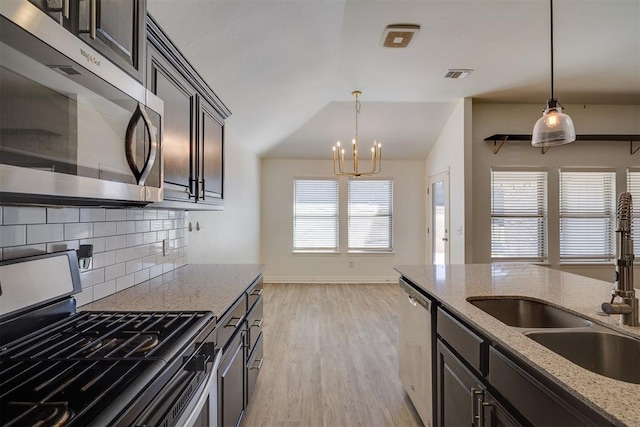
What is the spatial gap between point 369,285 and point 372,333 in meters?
2.44

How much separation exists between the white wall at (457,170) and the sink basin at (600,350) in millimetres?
3294

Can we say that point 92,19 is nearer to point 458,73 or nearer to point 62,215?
point 62,215

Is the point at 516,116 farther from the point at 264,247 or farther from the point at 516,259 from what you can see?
the point at 264,247

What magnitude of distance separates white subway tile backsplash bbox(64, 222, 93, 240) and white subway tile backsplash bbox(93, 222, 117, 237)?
4 centimetres

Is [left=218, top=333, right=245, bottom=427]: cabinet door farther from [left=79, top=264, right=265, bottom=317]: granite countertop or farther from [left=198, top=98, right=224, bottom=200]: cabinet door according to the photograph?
[left=198, top=98, right=224, bottom=200]: cabinet door

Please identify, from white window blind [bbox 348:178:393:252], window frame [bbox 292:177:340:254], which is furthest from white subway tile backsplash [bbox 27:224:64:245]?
white window blind [bbox 348:178:393:252]

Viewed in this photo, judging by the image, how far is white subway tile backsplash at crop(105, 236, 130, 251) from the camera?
1.68 m

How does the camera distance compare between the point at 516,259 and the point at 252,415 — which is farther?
the point at 516,259

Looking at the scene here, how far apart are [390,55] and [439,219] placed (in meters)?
3.17

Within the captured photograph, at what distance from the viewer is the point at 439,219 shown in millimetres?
5512

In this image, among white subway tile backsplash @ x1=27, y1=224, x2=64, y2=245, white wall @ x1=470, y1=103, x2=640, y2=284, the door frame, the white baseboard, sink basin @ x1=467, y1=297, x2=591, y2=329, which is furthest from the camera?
the white baseboard

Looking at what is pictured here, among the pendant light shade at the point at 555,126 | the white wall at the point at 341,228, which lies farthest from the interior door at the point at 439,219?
the pendant light shade at the point at 555,126

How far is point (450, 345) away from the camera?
159 centimetres

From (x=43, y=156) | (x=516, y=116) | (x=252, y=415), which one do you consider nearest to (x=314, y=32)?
(x=43, y=156)
